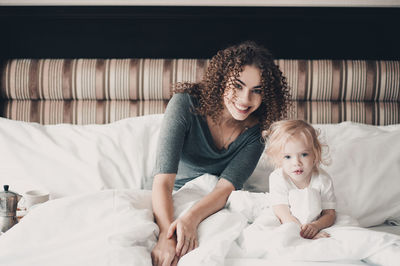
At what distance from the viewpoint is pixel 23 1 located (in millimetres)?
1661

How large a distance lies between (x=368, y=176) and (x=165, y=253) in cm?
78

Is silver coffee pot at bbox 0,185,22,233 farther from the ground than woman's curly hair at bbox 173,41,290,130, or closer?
closer

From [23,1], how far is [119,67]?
55 cm

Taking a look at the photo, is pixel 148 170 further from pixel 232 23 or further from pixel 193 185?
pixel 232 23

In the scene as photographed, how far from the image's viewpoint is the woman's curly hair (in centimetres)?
111

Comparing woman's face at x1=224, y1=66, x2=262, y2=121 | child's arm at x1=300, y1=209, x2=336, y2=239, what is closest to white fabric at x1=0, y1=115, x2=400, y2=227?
child's arm at x1=300, y1=209, x2=336, y2=239

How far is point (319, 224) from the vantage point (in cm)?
94

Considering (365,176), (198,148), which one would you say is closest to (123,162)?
(198,148)

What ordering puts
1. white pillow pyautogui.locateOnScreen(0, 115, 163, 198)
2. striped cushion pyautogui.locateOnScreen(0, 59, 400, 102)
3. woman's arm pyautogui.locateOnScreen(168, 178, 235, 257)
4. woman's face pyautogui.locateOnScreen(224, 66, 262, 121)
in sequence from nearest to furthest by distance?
woman's arm pyautogui.locateOnScreen(168, 178, 235, 257)
woman's face pyautogui.locateOnScreen(224, 66, 262, 121)
white pillow pyautogui.locateOnScreen(0, 115, 163, 198)
striped cushion pyautogui.locateOnScreen(0, 59, 400, 102)

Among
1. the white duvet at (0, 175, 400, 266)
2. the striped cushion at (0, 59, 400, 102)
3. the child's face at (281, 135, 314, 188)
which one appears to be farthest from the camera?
the striped cushion at (0, 59, 400, 102)

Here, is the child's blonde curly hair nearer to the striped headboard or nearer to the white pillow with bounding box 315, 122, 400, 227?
the white pillow with bounding box 315, 122, 400, 227

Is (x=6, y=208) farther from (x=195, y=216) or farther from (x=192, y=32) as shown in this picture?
(x=192, y=32)

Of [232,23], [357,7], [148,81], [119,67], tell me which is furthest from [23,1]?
[357,7]

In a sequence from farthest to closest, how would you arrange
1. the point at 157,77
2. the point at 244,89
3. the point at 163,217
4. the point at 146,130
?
the point at 157,77, the point at 146,130, the point at 244,89, the point at 163,217
